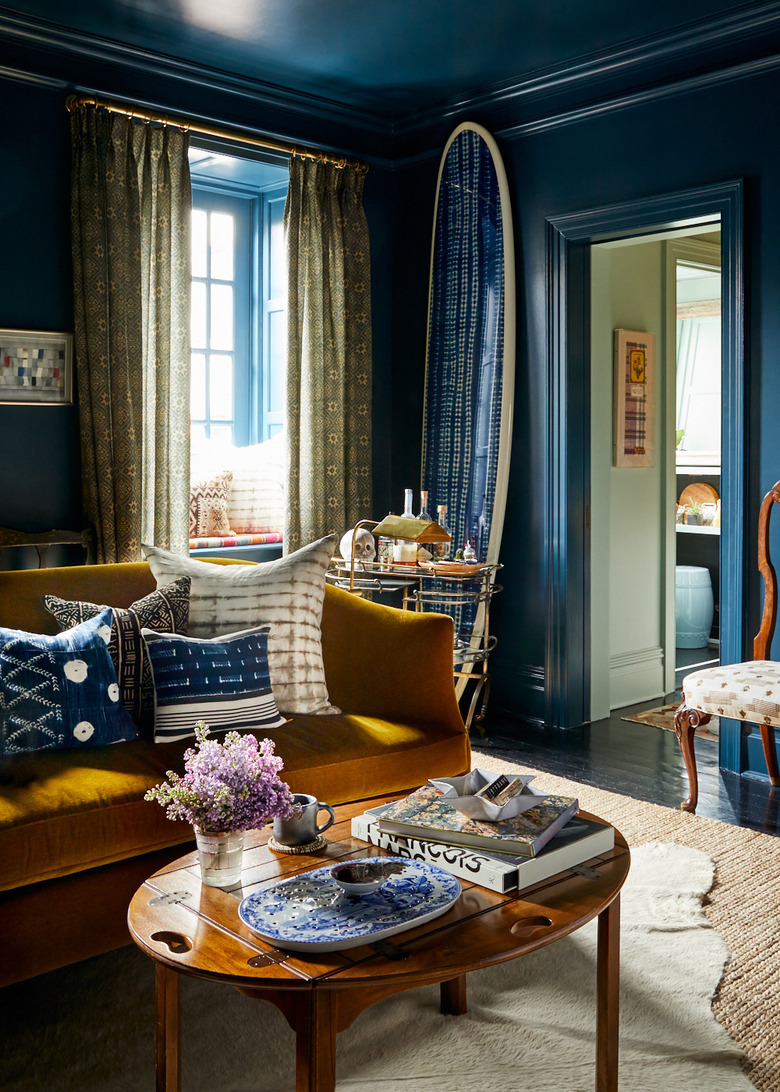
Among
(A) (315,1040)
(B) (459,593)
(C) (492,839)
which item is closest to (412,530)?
(B) (459,593)

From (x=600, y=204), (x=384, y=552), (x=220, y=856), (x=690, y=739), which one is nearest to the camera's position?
(x=220, y=856)

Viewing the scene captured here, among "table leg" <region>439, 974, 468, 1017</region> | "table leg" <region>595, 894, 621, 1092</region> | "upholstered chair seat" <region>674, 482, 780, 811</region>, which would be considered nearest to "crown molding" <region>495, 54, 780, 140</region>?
"upholstered chair seat" <region>674, 482, 780, 811</region>

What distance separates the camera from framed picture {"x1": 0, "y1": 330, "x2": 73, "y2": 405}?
383 centimetres

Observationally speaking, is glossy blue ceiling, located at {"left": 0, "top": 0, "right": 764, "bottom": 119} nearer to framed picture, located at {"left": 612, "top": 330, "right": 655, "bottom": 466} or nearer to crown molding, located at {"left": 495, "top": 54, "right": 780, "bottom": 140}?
crown molding, located at {"left": 495, "top": 54, "right": 780, "bottom": 140}

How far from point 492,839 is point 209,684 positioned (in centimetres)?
109

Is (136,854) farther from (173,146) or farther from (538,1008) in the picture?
(173,146)

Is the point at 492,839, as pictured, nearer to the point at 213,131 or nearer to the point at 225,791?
the point at 225,791

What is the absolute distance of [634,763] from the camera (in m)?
4.00

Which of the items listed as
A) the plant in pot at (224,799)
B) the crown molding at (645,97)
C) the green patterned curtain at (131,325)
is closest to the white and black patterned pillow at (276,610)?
the plant in pot at (224,799)

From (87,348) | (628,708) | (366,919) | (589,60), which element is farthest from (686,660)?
(366,919)

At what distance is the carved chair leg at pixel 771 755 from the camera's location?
357 centimetres

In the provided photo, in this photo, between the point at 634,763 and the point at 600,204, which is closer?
the point at 634,763

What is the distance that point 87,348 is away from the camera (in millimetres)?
3943

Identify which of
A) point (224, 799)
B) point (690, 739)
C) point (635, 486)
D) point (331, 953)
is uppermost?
point (635, 486)
